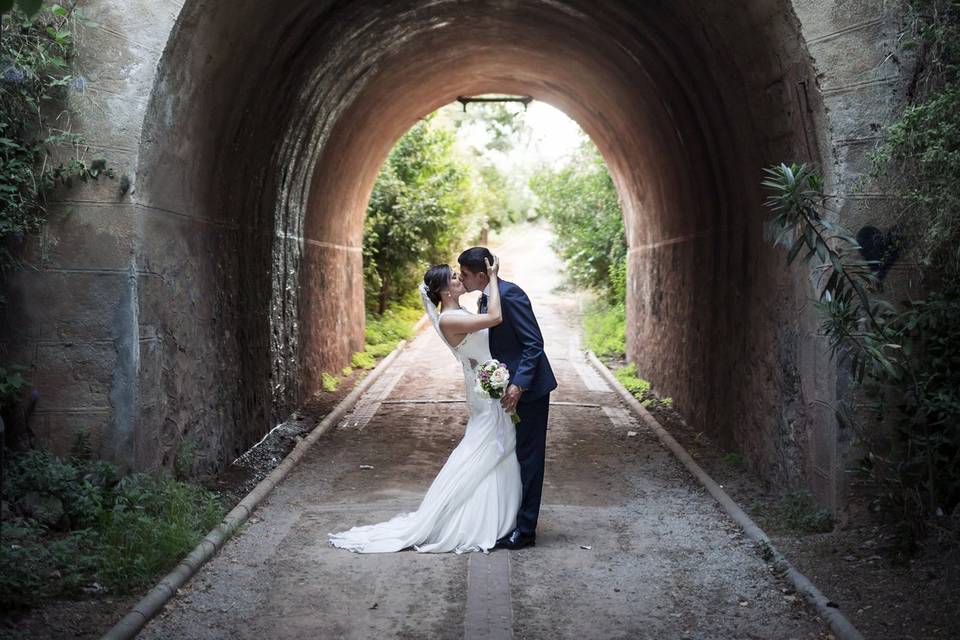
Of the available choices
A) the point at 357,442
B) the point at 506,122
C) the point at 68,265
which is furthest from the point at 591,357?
the point at 506,122

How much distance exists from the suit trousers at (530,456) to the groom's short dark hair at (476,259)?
3.00ft

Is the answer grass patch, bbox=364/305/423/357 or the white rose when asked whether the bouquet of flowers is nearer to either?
the white rose

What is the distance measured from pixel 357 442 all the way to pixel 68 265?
4301 mm

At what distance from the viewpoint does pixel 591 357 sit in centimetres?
1758

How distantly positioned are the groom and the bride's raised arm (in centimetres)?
9

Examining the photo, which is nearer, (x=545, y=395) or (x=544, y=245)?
(x=545, y=395)

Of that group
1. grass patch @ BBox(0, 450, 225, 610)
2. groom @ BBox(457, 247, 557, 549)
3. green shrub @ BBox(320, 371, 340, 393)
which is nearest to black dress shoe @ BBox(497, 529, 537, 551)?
groom @ BBox(457, 247, 557, 549)

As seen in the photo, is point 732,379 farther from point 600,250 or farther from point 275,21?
point 600,250

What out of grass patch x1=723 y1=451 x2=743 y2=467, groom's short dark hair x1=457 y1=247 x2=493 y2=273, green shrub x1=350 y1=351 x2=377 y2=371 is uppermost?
groom's short dark hair x1=457 y1=247 x2=493 y2=273

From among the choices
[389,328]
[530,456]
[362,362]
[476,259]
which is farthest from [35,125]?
[389,328]

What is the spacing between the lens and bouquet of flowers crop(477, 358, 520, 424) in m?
6.11

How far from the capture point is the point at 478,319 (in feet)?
20.5

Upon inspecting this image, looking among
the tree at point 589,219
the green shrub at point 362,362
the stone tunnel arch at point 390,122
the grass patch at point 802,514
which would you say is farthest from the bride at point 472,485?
the tree at point 589,219

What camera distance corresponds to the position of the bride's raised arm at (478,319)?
6223mm
